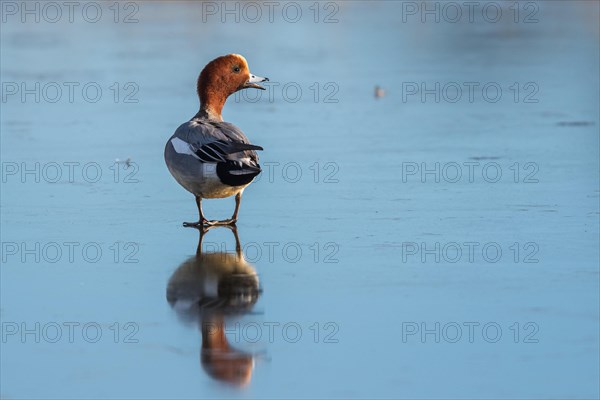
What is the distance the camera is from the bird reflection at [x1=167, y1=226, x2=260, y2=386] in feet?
16.0

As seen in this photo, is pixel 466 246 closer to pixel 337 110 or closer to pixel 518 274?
pixel 518 274

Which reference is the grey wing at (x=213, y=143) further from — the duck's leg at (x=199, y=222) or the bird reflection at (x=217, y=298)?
the bird reflection at (x=217, y=298)

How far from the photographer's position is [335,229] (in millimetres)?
7082

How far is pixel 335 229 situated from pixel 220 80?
62.2 inches

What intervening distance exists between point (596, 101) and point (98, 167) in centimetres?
475

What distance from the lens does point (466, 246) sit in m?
6.66

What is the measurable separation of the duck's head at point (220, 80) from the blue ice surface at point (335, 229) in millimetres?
646

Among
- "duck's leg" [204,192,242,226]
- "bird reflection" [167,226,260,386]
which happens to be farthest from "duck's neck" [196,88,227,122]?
"bird reflection" [167,226,260,386]

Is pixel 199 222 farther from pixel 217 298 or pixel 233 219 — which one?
pixel 217 298

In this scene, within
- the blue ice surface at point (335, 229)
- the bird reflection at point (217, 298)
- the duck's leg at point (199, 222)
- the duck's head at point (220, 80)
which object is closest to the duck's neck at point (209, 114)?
the duck's head at point (220, 80)

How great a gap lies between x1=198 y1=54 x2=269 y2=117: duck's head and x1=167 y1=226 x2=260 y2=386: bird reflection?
1.43 meters

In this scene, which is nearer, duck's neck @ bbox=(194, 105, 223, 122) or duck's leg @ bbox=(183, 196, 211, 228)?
duck's leg @ bbox=(183, 196, 211, 228)

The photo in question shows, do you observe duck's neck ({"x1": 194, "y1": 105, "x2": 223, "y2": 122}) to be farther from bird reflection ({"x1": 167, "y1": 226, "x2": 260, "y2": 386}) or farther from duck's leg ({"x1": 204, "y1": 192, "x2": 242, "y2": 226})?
bird reflection ({"x1": 167, "y1": 226, "x2": 260, "y2": 386})

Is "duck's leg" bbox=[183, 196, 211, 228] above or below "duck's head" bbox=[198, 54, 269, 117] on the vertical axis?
below
